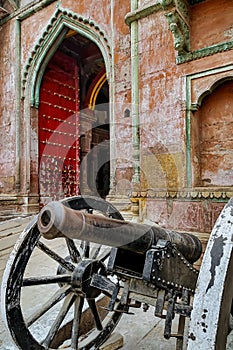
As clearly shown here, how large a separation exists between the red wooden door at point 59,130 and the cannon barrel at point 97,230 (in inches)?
238

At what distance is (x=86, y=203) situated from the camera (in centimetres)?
230

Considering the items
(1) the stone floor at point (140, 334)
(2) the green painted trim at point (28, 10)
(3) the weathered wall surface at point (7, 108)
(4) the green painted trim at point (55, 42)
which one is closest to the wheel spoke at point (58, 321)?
(1) the stone floor at point (140, 334)

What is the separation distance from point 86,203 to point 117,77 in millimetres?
3581

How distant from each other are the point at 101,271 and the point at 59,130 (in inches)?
251

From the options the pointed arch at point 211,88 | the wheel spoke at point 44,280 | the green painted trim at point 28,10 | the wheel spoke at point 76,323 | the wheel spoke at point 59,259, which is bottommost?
the wheel spoke at point 76,323

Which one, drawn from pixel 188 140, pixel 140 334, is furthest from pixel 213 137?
pixel 140 334

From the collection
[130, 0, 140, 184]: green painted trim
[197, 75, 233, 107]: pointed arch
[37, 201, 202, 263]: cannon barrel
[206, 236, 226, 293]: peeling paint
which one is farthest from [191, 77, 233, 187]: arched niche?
[206, 236, 226, 293]: peeling paint

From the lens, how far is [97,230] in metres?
1.43

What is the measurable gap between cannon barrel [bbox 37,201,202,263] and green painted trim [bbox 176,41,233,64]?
296 centimetres

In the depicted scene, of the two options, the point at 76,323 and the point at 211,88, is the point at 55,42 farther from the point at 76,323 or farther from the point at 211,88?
the point at 76,323

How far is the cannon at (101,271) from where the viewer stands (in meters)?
1.41

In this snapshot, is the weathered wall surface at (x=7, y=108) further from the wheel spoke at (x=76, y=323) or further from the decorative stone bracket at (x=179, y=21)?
the wheel spoke at (x=76, y=323)

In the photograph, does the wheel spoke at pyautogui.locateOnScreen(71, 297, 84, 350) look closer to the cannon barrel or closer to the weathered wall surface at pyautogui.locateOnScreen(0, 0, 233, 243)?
the cannon barrel

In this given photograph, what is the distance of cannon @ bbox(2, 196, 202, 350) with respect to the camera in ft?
4.62
